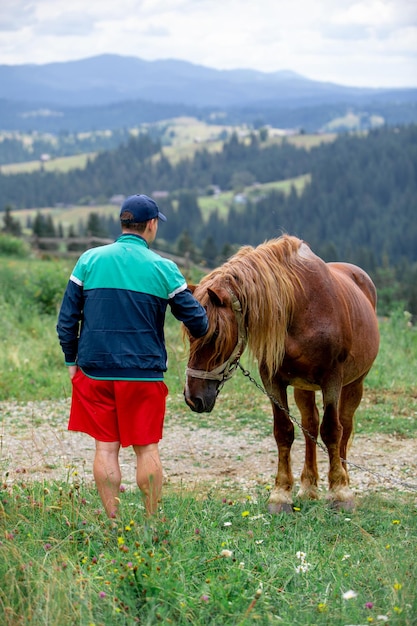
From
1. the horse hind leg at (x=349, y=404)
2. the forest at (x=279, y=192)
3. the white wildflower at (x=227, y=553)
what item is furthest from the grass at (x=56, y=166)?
the white wildflower at (x=227, y=553)

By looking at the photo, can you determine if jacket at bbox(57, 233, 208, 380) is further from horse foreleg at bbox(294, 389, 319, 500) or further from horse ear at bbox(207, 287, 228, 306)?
horse foreleg at bbox(294, 389, 319, 500)

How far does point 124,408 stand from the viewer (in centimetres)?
405

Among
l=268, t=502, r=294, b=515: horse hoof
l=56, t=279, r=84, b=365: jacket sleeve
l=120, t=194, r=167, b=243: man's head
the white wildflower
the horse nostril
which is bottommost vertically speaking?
l=268, t=502, r=294, b=515: horse hoof

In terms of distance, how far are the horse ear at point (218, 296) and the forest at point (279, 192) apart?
3153 inches

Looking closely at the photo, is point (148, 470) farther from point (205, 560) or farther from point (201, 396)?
point (205, 560)

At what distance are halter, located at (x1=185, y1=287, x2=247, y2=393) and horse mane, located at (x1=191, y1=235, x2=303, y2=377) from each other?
51 mm

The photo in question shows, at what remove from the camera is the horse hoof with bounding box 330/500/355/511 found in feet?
17.2

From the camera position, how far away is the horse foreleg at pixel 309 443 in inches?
222

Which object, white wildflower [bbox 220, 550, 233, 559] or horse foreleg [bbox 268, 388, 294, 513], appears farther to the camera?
horse foreleg [bbox 268, 388, 294, 513]

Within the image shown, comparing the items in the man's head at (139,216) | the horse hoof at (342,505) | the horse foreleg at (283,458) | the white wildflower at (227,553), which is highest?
the man's head at (139,216)

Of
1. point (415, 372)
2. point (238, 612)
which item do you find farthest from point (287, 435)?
point (415, 372)

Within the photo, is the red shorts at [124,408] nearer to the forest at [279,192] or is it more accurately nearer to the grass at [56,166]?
the forest at [279,192]

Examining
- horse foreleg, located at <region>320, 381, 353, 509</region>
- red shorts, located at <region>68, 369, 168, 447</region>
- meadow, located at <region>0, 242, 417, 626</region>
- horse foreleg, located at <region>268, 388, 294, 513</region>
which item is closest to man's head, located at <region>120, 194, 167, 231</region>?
red shorts, located at <region>68, 369, 168, 447</region>

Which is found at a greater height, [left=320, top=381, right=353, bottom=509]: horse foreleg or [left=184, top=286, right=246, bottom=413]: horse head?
[left=184, top=286, right=246, bottom=413]: horse head
